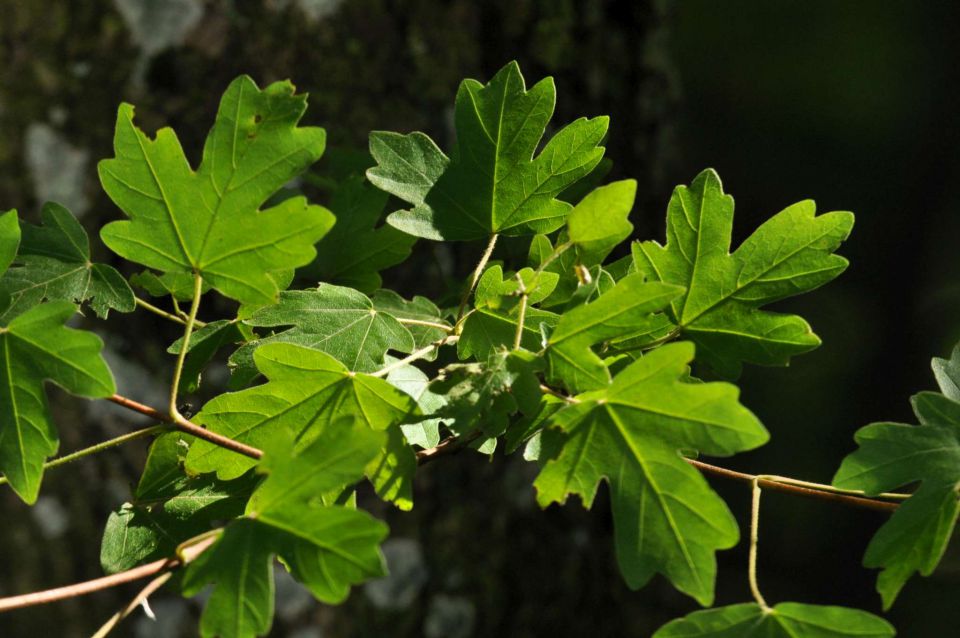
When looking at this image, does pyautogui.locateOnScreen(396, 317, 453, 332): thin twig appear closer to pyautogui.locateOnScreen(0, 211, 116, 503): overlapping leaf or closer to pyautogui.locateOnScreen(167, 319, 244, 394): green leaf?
pyautogui.locateOnScreen(167, 319, 244, 394): green leaf

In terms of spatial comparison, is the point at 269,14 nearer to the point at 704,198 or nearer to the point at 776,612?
the point at 704,198

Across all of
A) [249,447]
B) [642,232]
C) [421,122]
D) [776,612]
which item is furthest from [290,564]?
[642,232]

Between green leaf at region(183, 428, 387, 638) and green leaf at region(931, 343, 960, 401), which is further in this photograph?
green leaf at region(931, 343, 960, 401)

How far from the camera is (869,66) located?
2742 millimetres

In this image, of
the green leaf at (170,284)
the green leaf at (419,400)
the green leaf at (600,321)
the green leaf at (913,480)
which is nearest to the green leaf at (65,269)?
the green leaf at (170,284)

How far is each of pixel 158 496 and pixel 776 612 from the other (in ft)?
1.65

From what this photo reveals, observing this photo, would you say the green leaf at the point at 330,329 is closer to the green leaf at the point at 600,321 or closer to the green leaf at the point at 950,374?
the green leaf at the point at 600,321

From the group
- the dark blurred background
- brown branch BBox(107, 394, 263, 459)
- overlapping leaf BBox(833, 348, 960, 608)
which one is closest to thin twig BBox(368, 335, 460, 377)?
brown branch BBox(107, 394, 263, 459)

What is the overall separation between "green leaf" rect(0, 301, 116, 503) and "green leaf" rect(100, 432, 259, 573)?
137 mm

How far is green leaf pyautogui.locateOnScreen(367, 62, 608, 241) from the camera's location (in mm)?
794

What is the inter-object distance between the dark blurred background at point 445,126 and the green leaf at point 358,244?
56cm

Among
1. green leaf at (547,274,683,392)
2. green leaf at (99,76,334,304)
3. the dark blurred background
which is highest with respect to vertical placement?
green leaf at (99,76,334,304)

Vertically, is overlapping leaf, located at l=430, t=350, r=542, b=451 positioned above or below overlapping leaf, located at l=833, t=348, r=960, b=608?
above

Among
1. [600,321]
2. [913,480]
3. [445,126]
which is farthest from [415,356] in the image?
[445,126]
